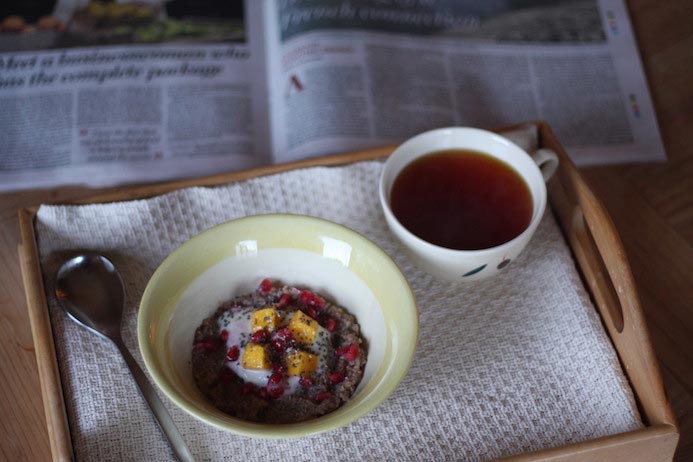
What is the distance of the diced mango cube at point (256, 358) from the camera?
25.9 inches

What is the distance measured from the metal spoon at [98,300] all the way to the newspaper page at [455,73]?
1.17ft

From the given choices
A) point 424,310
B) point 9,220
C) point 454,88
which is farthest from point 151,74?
point 424,310

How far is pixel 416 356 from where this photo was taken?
2.46 feet

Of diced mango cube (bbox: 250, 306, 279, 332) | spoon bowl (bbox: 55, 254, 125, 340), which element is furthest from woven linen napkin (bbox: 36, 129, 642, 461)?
diced mango cube (bbox: 250, 306, 279, 332)

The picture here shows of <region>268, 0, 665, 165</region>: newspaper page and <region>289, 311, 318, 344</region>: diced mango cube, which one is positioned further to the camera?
<region>268, 0, 665, 165</region>: newspaper page

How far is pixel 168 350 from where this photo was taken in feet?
2.20

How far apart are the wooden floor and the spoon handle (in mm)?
149

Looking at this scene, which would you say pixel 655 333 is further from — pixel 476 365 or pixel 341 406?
pixel 341 406

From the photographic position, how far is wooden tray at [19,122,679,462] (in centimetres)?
65

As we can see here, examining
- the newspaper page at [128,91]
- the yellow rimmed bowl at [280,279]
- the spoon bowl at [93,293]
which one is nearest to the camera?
the yellow rimmed bowl at [280,279]

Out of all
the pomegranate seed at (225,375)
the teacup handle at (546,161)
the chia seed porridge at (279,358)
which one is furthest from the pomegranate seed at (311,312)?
the teacup handle at (546,161)

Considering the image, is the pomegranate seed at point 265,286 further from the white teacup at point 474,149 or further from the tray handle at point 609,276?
the tray handle at point 609,276

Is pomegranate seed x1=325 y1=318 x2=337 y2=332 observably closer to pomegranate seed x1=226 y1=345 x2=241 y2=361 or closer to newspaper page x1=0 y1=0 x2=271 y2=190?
pomegranate seed x1=226 y1=345 x2=241 y2=361

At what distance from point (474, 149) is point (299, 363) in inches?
14.4
